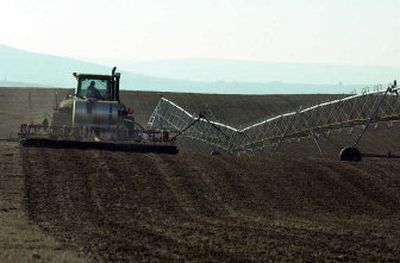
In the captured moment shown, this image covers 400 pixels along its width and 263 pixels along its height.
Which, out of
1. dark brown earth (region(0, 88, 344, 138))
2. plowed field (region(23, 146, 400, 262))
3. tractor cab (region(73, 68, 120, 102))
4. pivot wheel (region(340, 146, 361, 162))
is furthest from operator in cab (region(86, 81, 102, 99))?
dark brown earth (region(0, 88, 344, 138))

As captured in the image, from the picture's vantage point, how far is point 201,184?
19.4 metres

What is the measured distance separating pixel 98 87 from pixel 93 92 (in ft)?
1.23

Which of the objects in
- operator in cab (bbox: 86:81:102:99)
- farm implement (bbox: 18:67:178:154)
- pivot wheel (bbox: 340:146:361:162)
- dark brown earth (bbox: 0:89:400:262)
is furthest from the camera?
pivot wheel (bbox: 340:146:361:162)

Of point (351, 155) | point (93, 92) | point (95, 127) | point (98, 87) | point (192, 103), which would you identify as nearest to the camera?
point (95, 127)

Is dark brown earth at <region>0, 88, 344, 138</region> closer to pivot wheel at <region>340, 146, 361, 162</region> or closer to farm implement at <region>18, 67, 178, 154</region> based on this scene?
farm implement at <region>18, 67, 178, 154</region>

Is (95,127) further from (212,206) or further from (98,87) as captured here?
(212,206)

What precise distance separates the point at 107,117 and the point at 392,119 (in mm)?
13703

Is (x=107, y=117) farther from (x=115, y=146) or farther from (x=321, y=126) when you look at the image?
(x=321, y=126)

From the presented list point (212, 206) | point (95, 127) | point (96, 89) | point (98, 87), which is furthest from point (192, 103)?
point (212, 206)

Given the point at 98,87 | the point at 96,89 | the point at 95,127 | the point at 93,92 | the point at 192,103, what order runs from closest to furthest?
the point at 95,127
the point at 93,92
the point at 96,89
the point at 98,87
the point at 192,103

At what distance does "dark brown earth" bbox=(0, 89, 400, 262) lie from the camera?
12039 mm

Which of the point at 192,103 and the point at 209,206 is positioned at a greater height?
the point at 192,103

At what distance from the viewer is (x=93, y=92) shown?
28547mm

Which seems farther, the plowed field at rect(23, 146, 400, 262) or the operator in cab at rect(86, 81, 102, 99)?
the operator in cab at rect(86, 81, 102, 99)
